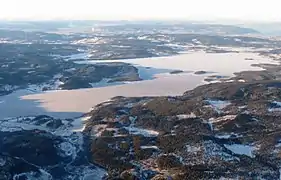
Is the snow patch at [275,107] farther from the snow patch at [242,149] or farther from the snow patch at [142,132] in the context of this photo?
the snow patch at [142,132]

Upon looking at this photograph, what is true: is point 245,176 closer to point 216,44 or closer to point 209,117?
point 209,117

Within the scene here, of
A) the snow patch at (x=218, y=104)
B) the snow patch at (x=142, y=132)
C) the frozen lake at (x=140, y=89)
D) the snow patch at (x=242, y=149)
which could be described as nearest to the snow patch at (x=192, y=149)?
the snow patch at (x=242, y=149)

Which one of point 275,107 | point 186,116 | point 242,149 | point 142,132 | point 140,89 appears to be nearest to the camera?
point 242,149

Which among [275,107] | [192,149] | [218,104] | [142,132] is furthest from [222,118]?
[192,149]

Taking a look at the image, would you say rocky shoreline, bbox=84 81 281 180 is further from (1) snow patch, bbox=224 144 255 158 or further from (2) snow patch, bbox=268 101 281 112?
(2) snow patch, bbox=268 101 281 112

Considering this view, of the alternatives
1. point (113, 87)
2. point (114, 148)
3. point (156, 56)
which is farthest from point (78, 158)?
point (156, 56)

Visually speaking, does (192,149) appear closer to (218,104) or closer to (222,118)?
(222,118)

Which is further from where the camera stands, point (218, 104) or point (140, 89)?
point (140, 89)

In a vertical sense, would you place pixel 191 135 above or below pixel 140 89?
above

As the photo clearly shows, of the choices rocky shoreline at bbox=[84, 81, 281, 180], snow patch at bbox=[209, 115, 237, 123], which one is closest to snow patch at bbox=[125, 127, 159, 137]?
rocky shoreline at bbox=[84, 81, 281, 180]
